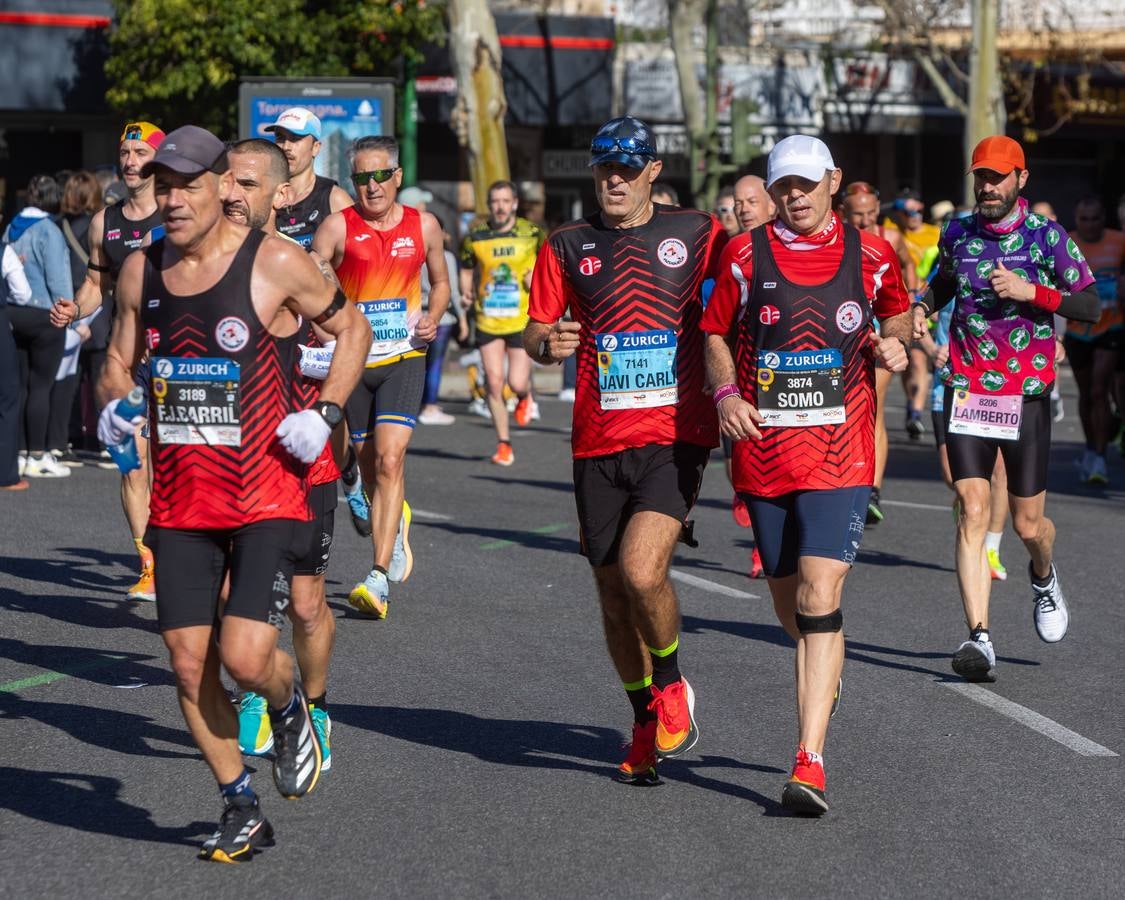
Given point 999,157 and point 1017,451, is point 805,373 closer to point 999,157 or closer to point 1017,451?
point 999,157

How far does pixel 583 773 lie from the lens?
251 inches

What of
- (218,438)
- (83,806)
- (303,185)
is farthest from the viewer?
(303,185)

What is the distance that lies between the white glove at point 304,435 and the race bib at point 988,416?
3809 mm

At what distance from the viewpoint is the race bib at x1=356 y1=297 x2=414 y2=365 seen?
936cm

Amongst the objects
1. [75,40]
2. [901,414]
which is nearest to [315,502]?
[901,414]

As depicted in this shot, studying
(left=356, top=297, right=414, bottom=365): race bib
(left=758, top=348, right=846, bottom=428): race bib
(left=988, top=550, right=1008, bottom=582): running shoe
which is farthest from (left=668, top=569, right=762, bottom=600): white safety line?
(left=758, top=348, right=846, bottom=428): race bib

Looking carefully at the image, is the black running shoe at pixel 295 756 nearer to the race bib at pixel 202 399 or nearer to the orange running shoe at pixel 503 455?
the race bib at pixel 202 399

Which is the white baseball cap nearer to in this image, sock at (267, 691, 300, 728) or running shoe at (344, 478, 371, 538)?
sock at (267, 691, 300, 728)

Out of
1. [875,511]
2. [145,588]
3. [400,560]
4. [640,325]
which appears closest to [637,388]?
[640,325]

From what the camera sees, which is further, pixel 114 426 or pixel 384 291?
pixel 384 291

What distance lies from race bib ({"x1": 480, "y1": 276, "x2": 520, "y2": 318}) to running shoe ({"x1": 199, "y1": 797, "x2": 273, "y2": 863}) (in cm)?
1112

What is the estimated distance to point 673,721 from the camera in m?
6.30

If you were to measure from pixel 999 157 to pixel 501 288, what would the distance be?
348 inches

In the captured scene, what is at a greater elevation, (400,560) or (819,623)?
(819,623)
